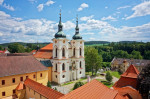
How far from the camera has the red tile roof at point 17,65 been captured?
2069 centimetres

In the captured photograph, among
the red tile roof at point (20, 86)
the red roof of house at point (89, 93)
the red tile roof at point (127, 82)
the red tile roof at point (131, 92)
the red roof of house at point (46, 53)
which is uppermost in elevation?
the red roof of house at point (46, 53)

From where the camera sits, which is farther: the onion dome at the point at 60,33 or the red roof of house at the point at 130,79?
the onion dome at the point at 60,33

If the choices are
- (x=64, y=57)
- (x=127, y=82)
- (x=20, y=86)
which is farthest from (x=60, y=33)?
(x=127, y=82)

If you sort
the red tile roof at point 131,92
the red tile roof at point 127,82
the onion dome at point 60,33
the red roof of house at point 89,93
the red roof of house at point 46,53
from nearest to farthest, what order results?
1. the red roof of house at point 89,93
2. the red tile roof at point 131,92
3. the red tile roof at point 127,82
4. the onion dome at point 60,33
5. the red roof of house at point 46,53

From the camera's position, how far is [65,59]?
32.2 metres

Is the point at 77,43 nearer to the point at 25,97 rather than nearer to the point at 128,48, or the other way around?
the point at 25,97

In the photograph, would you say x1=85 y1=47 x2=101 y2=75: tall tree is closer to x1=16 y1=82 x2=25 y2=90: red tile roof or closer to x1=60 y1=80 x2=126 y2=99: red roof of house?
x1=16 y1=82 x2=25 y2=90: red tile roof

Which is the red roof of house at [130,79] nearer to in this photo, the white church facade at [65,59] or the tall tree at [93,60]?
the white church facade at [65,59]

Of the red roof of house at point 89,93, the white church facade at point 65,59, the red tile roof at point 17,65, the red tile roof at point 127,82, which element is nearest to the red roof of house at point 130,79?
the red tile roof at point 127,82

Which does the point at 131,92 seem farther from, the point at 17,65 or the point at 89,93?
the point at 17,65

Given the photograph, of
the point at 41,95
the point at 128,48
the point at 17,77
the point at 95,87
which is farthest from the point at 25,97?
the point at 128,48

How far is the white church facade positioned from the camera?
31.1 metres

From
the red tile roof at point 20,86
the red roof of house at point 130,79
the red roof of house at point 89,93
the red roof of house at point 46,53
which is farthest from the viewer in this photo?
the red roof of house at point 46,53

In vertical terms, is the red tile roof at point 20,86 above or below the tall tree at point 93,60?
below
